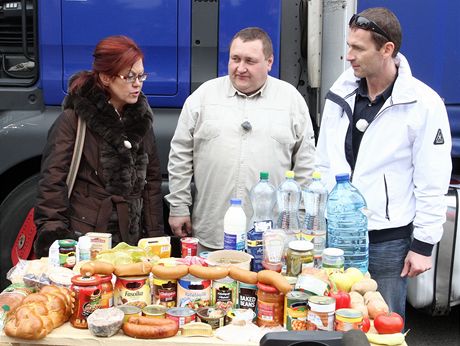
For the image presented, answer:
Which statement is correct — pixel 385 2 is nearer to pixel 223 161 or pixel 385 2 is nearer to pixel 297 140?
pixel 297 140

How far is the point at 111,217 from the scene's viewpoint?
10.3 ft

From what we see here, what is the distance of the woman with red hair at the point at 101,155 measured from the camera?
3.04 m

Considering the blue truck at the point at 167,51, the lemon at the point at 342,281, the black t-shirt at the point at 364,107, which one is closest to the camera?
the lemon at the point at 342,281

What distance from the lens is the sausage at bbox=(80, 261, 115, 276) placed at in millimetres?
2287

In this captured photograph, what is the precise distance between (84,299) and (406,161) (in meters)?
1.55

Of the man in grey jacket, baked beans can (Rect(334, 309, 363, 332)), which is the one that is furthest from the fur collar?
baked beans can (Rect(334, 309, 363, 332))

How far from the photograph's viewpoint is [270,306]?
225cm

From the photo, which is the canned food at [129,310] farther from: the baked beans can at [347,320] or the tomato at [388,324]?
the tomato at [388,324]

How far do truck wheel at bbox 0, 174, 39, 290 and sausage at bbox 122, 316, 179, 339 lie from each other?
2092mm

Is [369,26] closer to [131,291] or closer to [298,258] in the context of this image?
[298,258]

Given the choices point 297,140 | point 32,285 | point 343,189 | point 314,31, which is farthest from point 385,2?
point 32,285

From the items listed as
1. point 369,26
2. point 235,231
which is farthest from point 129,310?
point 369,26

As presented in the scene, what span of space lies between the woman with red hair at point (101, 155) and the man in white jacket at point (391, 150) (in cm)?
97

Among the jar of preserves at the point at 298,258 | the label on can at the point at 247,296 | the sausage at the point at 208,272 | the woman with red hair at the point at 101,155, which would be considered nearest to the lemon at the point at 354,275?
the jar of preserves at the point at 298,258
